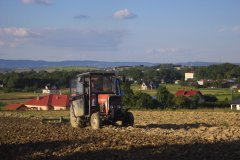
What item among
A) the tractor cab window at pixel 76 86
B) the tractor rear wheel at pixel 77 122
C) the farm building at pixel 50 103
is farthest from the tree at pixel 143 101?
the tractor cab window at pixel 76 86

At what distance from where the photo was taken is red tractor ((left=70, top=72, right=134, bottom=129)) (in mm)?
17422

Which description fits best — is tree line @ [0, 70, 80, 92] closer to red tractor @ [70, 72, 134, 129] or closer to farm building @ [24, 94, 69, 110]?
farm building @ [24, 94, 69, 110]

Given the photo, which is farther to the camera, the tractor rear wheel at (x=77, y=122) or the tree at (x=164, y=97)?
the tree at (x=164, y=97)

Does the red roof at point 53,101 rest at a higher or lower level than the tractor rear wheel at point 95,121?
lower

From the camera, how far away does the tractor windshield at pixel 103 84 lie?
17.8 meters

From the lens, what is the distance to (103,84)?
17969 mm

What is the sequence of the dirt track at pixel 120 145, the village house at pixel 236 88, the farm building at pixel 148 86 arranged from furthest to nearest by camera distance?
the farm building at pixel 148 86
the village house at pixel 236 88
the dirt track at pixel 120 145

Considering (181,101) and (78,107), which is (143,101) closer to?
(181,101)

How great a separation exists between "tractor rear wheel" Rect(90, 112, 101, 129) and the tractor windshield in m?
1.03

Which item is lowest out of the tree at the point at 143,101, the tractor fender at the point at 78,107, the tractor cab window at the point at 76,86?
the tree at the point at 143,101

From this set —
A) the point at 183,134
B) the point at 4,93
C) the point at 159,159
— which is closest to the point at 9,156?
the point at 159,159

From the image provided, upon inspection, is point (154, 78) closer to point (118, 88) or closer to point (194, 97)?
point (194, 97)

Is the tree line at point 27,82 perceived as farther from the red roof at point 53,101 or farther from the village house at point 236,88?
the village house at point 236,88

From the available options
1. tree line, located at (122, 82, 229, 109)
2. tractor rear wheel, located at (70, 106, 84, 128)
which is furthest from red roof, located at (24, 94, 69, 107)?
tractor rear wheel, located at (70, 106, 84, 128)
